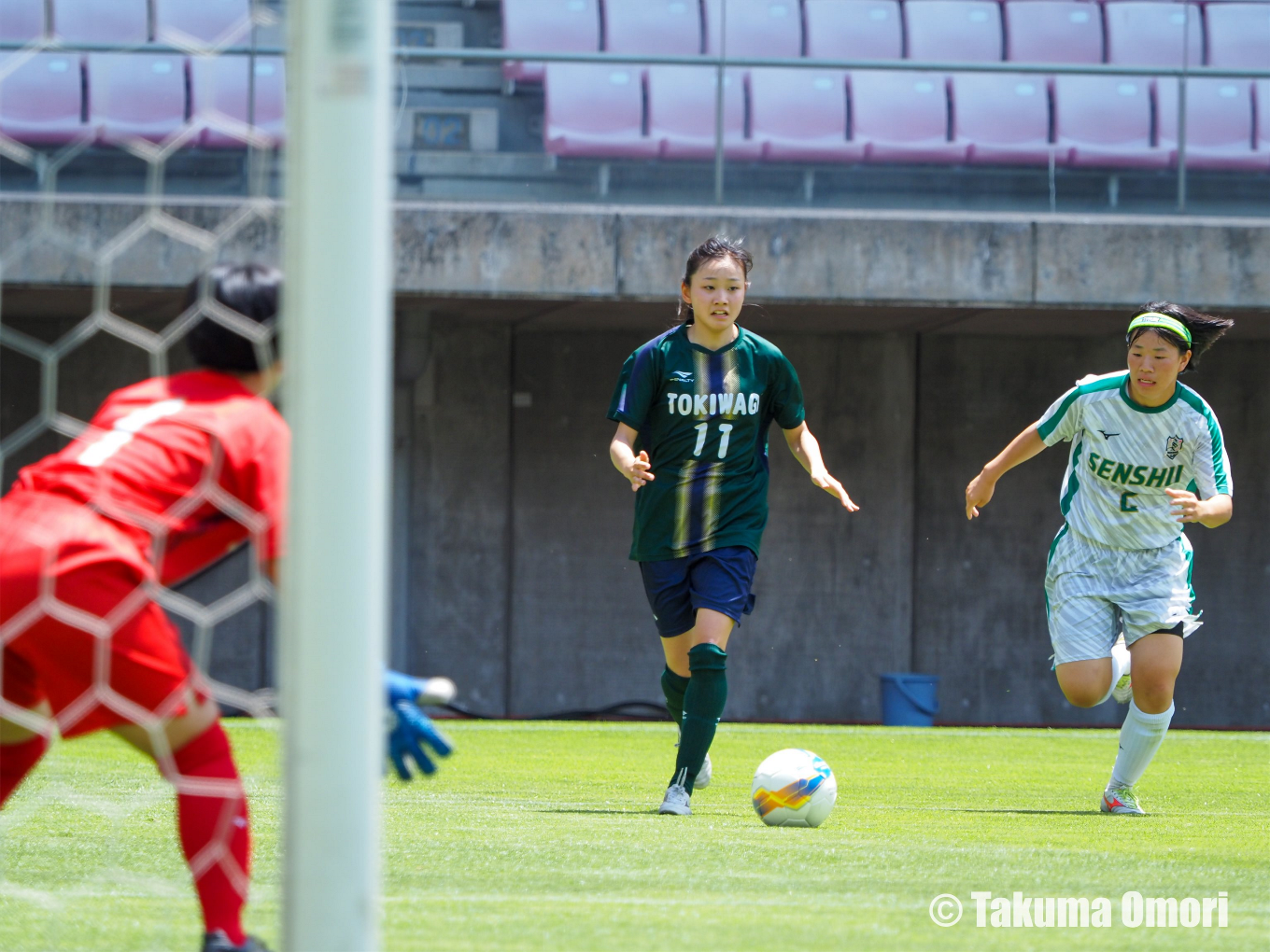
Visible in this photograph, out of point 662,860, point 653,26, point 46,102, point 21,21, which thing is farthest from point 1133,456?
point 21,21

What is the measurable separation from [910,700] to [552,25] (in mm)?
5639

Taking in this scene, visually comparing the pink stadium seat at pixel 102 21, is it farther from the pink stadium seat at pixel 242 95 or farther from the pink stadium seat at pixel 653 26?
the pink stadium seat at pixel 653 26

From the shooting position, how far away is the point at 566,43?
12.6 m

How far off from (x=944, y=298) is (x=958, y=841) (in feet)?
24.6

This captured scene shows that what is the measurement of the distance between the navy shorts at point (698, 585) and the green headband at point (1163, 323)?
4.99ft

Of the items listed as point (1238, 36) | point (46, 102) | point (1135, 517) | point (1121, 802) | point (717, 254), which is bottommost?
point (1121, 802)

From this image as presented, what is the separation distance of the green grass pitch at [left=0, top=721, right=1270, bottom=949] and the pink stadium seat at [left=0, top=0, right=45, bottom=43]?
5381 mm

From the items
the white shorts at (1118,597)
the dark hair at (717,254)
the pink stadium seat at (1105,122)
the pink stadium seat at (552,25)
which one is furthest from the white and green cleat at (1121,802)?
the pink stadium seat at (552,25)

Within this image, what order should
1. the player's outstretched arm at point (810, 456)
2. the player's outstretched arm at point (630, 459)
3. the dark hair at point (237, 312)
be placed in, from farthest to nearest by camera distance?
the player's outstretched arm at point (810, 456), the player's outstretched arm at point (630, 459), the dark hair at point (237, 312)

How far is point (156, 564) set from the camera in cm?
298

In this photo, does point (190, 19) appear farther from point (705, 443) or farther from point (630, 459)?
point (630, 459)

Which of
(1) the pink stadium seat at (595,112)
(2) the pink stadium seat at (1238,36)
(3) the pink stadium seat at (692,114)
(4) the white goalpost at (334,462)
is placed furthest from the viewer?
(2) the pink stadium seat at (1238,36)

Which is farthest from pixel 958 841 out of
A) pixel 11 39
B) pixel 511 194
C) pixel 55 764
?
pixel 11 39

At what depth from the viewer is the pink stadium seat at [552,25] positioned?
12.4 m
